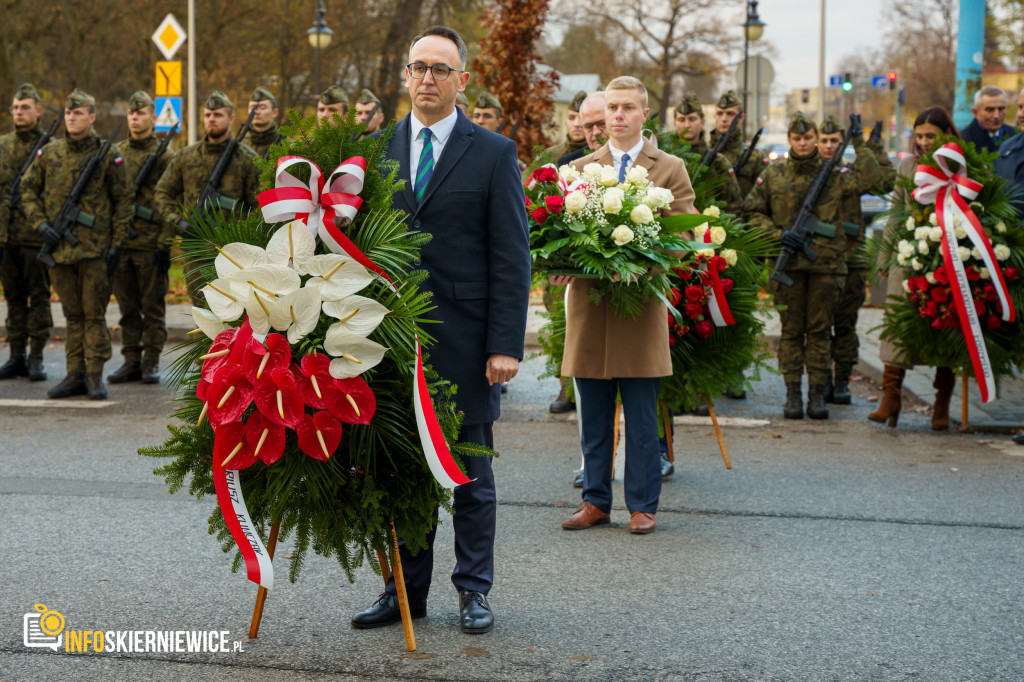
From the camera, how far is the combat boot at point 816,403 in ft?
28.7

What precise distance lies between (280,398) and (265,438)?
142 mm

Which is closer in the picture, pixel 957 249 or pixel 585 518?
pixel 585 518

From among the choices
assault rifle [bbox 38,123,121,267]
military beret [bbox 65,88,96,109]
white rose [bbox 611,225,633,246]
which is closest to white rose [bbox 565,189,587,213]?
white rose [bbox 611,225,633,246]

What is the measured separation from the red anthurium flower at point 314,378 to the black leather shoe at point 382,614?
38.6 inches

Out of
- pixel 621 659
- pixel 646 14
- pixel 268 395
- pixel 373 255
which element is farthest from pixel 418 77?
pixel 646 14

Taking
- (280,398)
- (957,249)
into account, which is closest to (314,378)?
(280,398)

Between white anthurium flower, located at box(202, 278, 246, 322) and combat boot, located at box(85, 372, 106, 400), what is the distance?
6.22m

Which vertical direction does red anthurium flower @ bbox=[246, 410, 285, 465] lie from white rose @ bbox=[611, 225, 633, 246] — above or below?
below

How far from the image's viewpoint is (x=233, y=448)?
12.0 ft

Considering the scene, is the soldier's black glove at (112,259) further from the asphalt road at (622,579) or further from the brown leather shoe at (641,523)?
the brown leather shoe at (641,523)

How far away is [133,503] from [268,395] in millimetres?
2823

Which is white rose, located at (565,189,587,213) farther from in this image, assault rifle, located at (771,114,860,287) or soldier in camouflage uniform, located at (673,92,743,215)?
assault rifle, located at (771,114,860,287)

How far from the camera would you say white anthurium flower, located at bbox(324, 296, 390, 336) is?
3.61 metres

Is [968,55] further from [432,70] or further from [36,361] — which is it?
[432,70]
